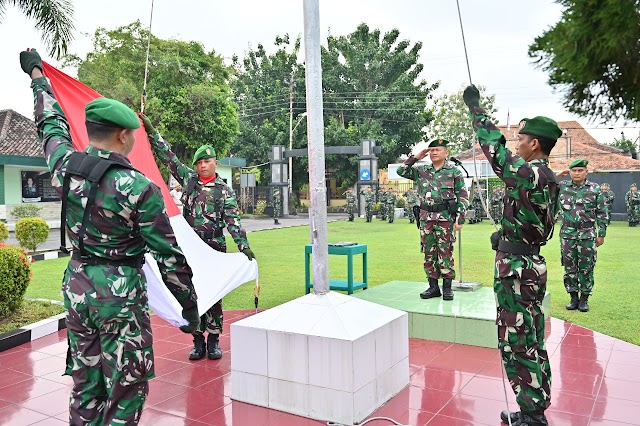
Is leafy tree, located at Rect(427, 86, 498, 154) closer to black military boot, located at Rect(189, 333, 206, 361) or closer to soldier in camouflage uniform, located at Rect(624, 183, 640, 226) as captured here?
soldier in camouflage uniform, located at Rect(624, 183, 640, 226)

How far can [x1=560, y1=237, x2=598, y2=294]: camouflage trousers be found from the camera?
19.8 feet

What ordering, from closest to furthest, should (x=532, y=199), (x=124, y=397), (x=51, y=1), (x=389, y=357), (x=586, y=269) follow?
(x=124, y=397) → (x=532, y=199) → (x=389, y=357) → (x=586, y=269) → (x=51, y=1)

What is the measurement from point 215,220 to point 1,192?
1952 centimetres

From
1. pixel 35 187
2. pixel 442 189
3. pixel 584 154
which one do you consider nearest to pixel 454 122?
pixel 584 154

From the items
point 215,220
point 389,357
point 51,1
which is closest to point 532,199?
point 389,357

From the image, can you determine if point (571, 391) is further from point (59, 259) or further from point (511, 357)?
point (59, 259)

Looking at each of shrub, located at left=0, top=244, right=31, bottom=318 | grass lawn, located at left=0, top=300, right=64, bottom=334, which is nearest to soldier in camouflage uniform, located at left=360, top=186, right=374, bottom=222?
grass lawn, located at left=0, top=300, right=64, bottom=334

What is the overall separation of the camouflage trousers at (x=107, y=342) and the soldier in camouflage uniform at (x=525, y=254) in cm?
199

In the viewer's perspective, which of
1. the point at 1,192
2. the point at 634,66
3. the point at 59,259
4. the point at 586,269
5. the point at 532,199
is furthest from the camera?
the point at 1,192

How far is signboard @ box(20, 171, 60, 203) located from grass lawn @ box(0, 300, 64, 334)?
56.9 feet

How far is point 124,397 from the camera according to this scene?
2375mm

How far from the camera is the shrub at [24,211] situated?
20094mm

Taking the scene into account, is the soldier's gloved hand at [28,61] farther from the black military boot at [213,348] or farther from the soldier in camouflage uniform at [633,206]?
the soldier in camouflage uniform at [633,206]

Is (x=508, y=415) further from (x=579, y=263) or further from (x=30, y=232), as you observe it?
(x=30, y=232)
